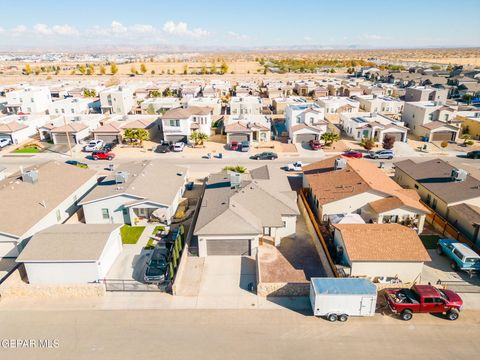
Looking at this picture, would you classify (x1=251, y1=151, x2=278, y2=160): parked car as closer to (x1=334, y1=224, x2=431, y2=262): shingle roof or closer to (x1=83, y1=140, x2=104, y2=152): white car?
(x1=83, y1=140, x2=104, y2=152): white car

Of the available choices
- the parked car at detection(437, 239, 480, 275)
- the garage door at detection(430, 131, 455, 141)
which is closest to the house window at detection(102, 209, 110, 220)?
the parked car at detection(437, 239, 480, 275)

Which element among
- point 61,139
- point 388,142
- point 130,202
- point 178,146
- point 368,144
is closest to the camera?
point 130,202

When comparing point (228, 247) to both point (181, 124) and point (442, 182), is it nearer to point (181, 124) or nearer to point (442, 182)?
point (442, 182)

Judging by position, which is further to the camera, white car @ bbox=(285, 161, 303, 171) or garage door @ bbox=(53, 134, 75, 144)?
garage door @ bbox=(53, 134, 75, 144)

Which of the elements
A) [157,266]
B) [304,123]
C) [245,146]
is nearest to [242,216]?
[157,266]

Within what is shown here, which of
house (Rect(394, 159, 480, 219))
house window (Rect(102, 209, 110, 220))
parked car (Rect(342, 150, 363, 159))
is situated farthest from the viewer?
parked car (Rect(342, 150, 363, 159))

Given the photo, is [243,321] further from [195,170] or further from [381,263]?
[195,170]

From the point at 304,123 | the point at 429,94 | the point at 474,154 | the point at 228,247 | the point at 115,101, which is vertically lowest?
the point at 228,247

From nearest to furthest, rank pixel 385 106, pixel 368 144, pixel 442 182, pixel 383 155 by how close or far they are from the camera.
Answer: pixel 442 182 < pixel 383 155 < pixel 368 144 < pixel 385 106
